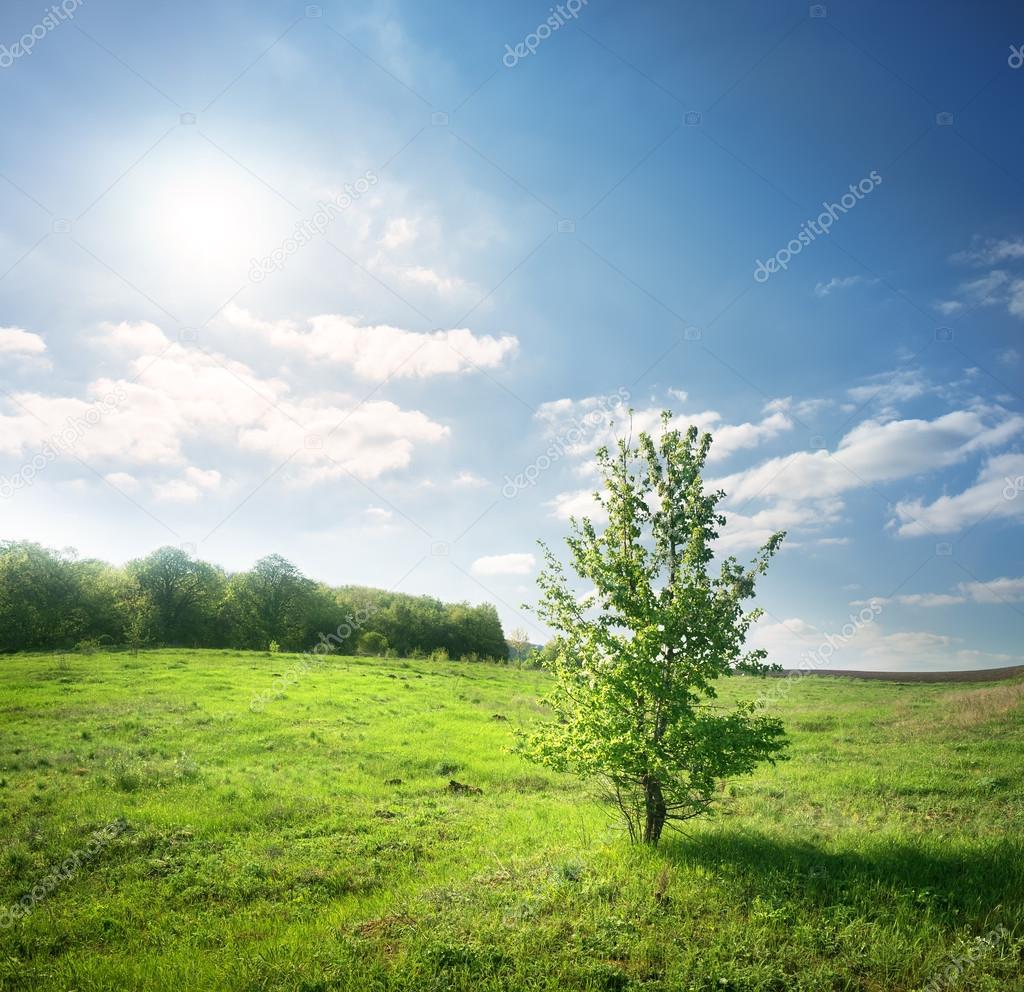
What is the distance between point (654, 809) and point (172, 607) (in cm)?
7693

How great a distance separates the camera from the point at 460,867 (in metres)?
12.3

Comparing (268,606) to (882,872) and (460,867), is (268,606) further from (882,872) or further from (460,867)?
(882,872)

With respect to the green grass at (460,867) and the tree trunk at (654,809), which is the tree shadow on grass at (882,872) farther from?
the tree trunk at (654,809)

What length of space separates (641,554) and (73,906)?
13.4m

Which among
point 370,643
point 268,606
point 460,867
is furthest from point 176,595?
point 460,867

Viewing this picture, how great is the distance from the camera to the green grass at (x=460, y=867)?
7.87m

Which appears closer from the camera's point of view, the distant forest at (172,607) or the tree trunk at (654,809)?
the tree trunk at (654,809)

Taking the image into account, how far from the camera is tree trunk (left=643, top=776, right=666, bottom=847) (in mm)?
11953

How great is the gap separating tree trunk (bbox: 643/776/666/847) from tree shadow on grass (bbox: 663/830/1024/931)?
445 mm

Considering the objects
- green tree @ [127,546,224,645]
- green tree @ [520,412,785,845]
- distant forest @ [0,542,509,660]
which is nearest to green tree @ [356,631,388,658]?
distant forest @ [0,542,509,660]

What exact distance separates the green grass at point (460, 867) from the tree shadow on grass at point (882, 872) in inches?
2.3

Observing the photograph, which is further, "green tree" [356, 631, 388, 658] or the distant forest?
"green tree" [356, 631, 388, 658]

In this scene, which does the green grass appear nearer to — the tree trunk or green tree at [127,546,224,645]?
the tree trunk

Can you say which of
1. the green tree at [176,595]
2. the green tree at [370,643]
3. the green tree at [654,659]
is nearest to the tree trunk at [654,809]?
the green tree at [654,659]
